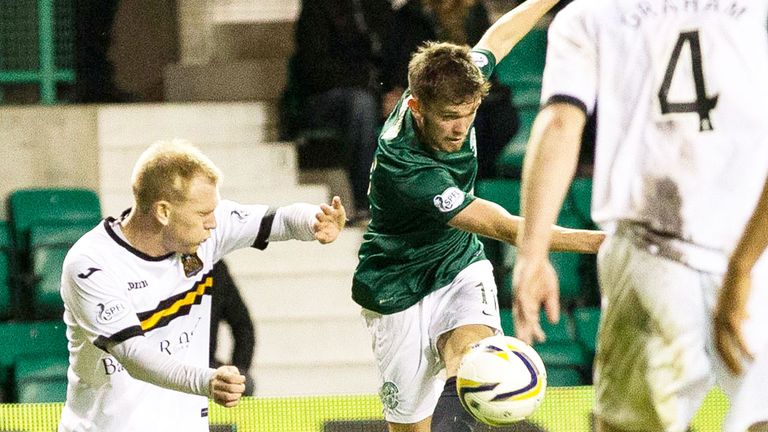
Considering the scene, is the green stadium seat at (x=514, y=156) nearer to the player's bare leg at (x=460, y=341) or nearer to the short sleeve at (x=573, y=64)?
the player's bare leg at (x=460, y=341)

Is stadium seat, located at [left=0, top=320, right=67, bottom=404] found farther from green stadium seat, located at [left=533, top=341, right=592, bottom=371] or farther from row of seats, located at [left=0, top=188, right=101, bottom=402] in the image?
green stadium seat, located at [left=533, top=341, right=592, bottom=371]

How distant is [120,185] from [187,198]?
299 centimetres

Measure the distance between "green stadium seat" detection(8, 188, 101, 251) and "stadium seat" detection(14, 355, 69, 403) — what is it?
639 mm

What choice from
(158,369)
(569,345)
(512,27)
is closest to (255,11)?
(569,345)

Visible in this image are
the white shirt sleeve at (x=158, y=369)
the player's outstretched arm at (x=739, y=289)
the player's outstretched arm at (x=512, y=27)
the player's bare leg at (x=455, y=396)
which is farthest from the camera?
the player's outstretched arm at (x=512, y=27)

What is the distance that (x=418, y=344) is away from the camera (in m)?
4.15

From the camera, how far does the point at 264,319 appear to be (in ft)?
19.7

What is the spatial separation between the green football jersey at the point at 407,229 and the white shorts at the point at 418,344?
34 millimetres

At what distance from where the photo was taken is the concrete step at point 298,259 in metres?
6.13

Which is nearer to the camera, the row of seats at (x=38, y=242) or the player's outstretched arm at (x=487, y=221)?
the player's outstretched arm at (x=487, y=221)

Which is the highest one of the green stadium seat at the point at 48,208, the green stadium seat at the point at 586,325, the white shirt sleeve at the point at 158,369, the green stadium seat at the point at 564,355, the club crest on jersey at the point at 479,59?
the club crest on jersey at the point at 479,59

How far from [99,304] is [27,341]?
249 cm

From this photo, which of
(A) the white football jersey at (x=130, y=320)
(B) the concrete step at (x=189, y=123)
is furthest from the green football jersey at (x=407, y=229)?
(B) the concrete step at (x=189, y=123)

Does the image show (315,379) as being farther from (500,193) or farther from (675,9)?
(675,9)
